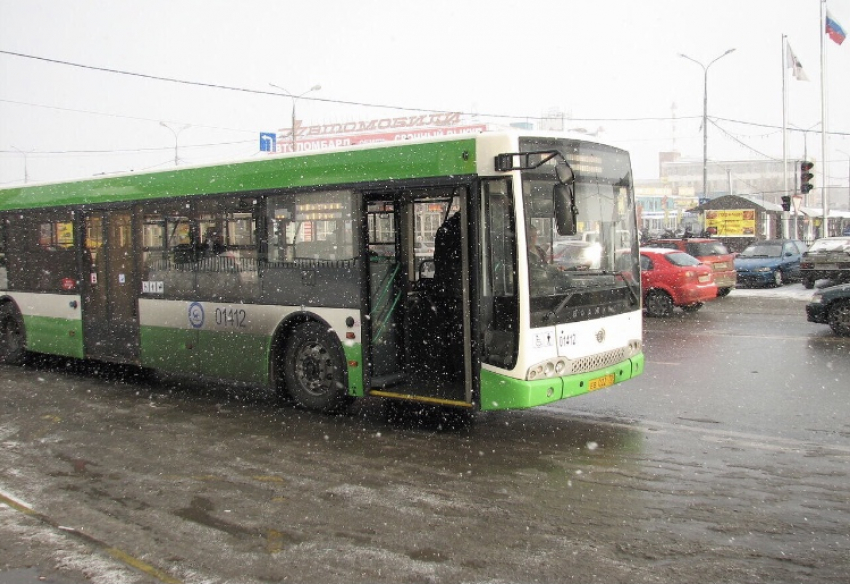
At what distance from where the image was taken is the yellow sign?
1453 inches

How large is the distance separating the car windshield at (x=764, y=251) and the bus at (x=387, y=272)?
835 inches

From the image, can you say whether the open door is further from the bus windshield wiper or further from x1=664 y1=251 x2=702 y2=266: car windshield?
x1=664 y1=251 x2=702 y2=266: car windshield

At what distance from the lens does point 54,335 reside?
40.3 feet

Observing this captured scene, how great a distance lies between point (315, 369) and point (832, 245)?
66.7 ft

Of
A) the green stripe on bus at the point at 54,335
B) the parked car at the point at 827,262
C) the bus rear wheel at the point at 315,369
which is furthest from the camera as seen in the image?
the parked car at the point at 827,262

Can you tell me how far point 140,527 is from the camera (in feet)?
17.9

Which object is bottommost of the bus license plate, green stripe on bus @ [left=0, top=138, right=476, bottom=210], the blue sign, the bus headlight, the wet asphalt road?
the wet asphalt road

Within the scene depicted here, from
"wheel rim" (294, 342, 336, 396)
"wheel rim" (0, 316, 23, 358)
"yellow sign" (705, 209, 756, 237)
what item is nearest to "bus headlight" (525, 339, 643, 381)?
"wheel rim" (294, 342, 336, 396)

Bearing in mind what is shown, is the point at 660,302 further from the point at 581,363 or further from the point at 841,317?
the point at 581,363

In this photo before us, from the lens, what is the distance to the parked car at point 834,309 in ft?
46.2

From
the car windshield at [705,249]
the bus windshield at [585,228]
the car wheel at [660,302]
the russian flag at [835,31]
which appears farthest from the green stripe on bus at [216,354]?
the russian flag at [835,31]

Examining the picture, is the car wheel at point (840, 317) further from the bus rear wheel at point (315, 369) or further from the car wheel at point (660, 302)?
the bus rear wheel at point (315, 369)

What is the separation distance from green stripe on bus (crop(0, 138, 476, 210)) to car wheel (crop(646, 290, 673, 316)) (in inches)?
462

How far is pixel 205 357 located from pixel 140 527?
4.60 m
